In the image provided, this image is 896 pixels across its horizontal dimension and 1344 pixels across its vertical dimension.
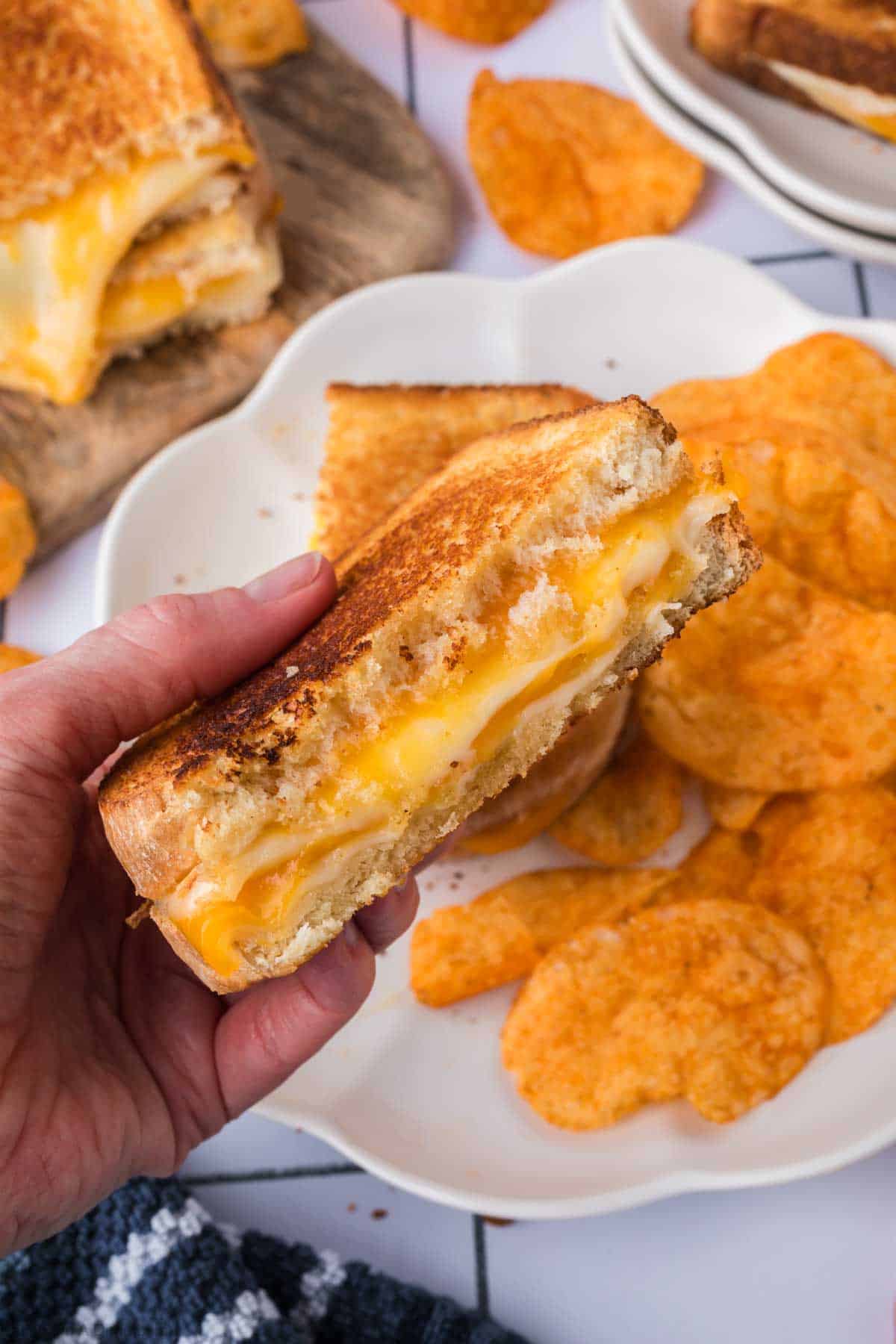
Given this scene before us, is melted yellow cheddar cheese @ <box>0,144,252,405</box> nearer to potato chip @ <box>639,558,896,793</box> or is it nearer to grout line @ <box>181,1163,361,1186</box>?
potato chip @ <box>639,558,896,793</box>

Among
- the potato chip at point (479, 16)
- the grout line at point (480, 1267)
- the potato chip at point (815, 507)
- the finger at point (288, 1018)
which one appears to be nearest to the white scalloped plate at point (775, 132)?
the potato chip at point (479, 16)

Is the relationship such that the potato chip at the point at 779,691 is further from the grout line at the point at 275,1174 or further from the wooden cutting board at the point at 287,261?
the wooden cutting board at the point at 287,261

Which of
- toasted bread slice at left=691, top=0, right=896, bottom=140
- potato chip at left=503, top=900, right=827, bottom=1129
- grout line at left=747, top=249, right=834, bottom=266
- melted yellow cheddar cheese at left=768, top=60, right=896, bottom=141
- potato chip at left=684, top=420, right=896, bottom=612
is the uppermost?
toasted bread slice at left=691, top=0, right=896, bottom=140

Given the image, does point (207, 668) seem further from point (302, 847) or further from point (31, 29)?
point (31, 29)

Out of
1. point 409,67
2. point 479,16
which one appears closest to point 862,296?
point 479,16

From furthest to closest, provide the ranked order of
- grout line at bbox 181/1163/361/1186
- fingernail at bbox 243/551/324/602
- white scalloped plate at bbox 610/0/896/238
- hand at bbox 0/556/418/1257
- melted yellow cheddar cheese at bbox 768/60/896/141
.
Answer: melted yellow cheddar cheese at bbox 768/60/896/141, white scalloped plate at bbox 610/0/896/238, grout line at bbox 181/1163/361/1186, fingernail at bbox 243/551/324/602, hand at bbox 0/556/418/1257

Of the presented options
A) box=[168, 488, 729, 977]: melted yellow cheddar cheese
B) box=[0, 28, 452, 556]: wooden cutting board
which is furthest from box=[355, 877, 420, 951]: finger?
box=[0, 28, 452, 556]: wooden cutting board
